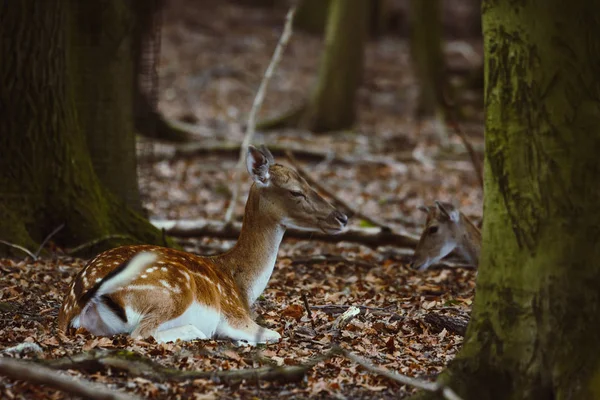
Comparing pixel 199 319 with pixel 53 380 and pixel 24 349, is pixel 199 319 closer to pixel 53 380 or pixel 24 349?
pixel 24 349

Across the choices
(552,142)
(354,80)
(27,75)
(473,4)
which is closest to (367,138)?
(354,80)

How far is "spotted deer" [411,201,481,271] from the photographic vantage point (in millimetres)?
8812

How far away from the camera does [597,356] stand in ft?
14.8

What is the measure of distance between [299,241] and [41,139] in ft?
10.9

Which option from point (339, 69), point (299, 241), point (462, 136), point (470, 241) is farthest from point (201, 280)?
point (339, 69)

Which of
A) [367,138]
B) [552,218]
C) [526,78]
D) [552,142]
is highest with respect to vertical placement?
[526,78]

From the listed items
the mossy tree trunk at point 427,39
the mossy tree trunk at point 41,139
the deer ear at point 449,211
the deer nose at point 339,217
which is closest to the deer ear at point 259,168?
the deer nose at point 339,217

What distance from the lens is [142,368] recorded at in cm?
462

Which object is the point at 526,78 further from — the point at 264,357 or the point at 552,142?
the point at 264,357

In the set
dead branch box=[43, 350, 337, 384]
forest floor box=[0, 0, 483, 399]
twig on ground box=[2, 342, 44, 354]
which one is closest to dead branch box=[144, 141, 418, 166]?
forest floor box=[0, 0, 483, 399]

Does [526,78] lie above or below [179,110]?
above

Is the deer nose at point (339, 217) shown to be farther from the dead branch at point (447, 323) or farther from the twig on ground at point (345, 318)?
the dead branch at point (447, 323)

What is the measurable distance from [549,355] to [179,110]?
1494 cm

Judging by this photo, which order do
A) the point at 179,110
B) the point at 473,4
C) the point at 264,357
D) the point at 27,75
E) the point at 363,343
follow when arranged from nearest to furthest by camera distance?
the point at 264,357
the point at 363,343
the point at 27,75
the point at 179,110
the point at 473,4
